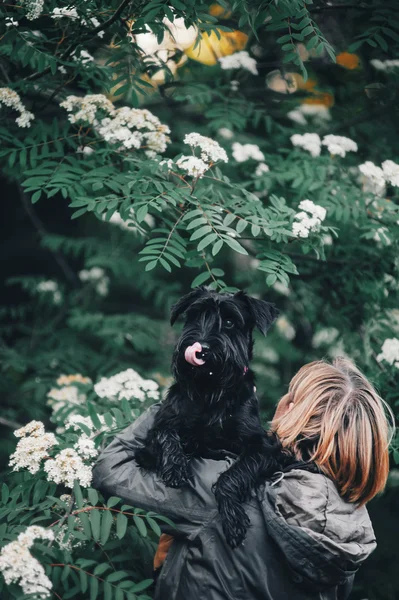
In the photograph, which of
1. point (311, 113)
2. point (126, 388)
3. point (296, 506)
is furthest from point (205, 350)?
point (311, 113)

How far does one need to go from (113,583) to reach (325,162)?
2980mm

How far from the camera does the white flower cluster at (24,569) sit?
6.20ft

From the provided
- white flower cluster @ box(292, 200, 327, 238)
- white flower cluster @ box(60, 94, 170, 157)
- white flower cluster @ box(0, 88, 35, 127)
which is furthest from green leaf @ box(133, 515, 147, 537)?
white flower cluster @ box(0, 88, 35, 127)

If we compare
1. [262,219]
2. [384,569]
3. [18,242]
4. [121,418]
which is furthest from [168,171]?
[18,242]

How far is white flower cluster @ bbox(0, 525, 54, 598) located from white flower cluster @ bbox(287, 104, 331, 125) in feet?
12.6

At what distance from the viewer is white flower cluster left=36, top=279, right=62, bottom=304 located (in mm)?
5743

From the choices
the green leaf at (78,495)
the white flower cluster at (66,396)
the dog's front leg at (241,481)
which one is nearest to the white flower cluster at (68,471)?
the green leaf at (78,495)

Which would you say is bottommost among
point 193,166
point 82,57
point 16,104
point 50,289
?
point 50,289

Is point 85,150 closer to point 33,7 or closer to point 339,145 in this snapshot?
point 33,7

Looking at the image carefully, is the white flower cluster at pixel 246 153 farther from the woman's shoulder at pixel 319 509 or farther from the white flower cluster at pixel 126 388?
the woman's shoulder at pixel 319 509

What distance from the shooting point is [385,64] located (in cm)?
429

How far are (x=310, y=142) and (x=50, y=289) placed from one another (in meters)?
3.12

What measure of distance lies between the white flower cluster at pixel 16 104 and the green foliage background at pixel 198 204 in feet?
0.39

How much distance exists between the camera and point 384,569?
3.95 meters
